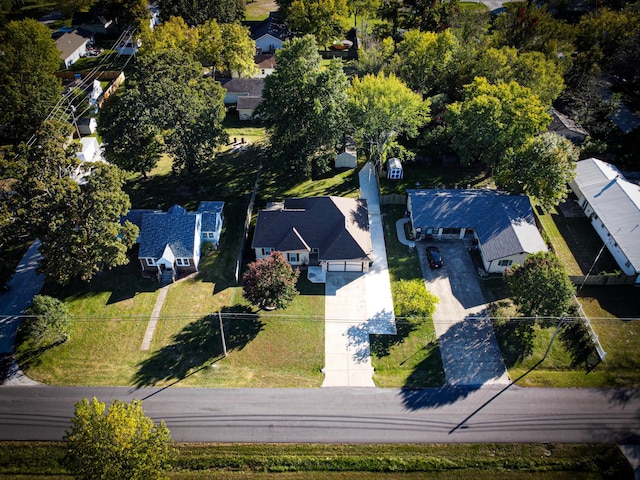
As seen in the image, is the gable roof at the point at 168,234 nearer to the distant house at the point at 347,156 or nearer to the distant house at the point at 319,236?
the distant house at the point at 319,236

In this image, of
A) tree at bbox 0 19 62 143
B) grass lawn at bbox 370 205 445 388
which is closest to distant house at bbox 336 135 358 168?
grass lawn at bbox 370 205 445 388

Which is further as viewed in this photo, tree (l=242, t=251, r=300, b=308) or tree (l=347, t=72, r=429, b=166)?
tree (l=347, t=72, r=429, b=166)

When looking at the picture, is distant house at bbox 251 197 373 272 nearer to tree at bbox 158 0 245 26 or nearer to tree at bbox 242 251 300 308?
tree at bbox 242 251 300 308

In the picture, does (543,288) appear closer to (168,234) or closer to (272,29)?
(168,234)

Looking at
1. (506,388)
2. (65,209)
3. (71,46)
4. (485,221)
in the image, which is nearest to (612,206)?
(485,221)

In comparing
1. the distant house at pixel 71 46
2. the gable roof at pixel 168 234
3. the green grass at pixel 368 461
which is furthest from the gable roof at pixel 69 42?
the green grass at pixel 368 461

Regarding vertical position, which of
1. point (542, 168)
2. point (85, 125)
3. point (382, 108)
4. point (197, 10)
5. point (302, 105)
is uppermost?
point (302, 105)
